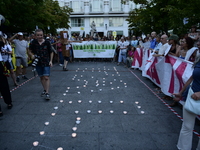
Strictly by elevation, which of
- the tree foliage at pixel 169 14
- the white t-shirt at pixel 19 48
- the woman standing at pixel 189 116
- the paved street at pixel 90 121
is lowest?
the paved street at pixel 90 121

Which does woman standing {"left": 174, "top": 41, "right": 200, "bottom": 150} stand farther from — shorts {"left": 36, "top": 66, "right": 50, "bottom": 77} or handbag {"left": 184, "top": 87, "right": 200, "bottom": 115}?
shorts {"left": 36, "top": 66, "right": 50, "bottom": 77}

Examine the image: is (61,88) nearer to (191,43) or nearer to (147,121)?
(147,121)

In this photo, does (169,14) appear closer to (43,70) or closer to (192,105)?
(43,70)

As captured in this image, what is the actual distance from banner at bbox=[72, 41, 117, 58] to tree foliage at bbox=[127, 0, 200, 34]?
3107 millimetres

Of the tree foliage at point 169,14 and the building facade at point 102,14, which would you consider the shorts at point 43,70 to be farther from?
the building facade at point 102,14

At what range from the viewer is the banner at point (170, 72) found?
488 cm

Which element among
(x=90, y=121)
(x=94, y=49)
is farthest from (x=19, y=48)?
(x=94, y=49)

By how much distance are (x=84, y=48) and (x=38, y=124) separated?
1264 centimetres

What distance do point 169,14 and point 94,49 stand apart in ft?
24.6

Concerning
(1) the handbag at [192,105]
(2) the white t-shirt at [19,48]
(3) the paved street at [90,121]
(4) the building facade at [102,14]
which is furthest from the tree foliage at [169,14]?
(4) the building facade at [102,14]

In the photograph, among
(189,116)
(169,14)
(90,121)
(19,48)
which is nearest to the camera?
(189,116)

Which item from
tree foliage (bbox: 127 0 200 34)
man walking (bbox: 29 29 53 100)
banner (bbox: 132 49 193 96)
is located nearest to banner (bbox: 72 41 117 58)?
tree foliage (bbox: 127 0 200 34)

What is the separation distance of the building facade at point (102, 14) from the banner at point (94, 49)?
33.5m

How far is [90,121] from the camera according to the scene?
175 inches
